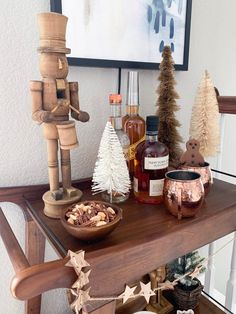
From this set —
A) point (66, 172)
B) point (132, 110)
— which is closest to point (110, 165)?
point (66, 172)

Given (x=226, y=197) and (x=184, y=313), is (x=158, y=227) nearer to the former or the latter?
(x=226, y=197)

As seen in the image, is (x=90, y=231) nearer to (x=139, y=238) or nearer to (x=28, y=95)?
(x=139, y=238)

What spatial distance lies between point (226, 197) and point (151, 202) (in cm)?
19

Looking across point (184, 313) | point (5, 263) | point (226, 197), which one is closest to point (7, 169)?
point (5, 263)

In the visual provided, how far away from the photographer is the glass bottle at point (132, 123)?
0.69m

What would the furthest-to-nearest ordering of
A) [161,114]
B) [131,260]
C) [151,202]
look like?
[161,114], [151,202], [131,260]

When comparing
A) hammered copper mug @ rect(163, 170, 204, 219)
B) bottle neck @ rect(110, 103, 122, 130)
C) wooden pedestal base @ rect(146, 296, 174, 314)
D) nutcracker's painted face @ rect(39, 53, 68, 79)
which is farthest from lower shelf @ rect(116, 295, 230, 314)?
nutcracker's painted face @ rect(39, 53, 68, 79)

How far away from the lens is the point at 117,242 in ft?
1.47

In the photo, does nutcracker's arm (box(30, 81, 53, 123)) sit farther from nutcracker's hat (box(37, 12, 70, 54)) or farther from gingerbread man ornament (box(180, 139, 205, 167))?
gingerbread man ornament (box(180, 139, 205, 167))

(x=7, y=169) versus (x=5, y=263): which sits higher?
(x=7, y=169)

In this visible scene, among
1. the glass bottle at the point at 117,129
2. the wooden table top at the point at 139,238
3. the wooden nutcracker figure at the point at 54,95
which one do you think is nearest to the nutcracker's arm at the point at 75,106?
the wooden nutcracker figure at the point at 54,95

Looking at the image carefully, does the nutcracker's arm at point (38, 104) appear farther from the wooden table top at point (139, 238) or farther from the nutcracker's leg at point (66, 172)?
the wooden table top at point (139, 238)

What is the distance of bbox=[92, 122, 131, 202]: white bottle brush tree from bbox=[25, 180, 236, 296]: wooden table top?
6 centimetres

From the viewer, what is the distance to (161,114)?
0.76 m
